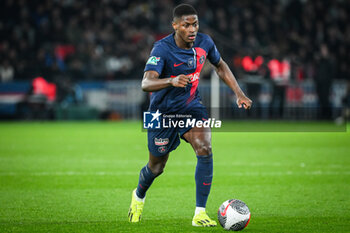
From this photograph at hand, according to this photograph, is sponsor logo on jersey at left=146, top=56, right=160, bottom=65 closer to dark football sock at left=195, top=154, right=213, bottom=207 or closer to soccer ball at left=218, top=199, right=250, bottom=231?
dark football sock at left=195, top=154, right=213, bottom=207

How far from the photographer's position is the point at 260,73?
70.3 feet

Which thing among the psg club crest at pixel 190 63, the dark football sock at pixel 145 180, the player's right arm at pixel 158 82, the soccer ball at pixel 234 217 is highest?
the psg club crest at pixel 190 63

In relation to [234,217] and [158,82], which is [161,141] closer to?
[158,82]

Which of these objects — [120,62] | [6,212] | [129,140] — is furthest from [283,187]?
[120,62]

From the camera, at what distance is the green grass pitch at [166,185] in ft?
18.2

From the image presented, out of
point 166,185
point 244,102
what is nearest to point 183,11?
point 244,102

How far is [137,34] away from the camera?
23.8 m

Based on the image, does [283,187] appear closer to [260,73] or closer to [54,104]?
[260,73]

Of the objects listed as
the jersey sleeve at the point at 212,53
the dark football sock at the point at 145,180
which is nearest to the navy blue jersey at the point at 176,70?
the jersey sleeve at the point at 212,53

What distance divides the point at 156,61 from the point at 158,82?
1.02ft

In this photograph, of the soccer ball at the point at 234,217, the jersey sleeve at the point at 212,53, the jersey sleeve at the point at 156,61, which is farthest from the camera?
the jersey sleeve at the point at 212,53

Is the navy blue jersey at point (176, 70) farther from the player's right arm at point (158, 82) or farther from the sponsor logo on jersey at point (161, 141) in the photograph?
the sponsor logo on jersey at point (161, 141)

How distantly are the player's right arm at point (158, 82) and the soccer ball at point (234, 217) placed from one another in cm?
123

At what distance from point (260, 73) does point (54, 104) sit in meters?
8.13
